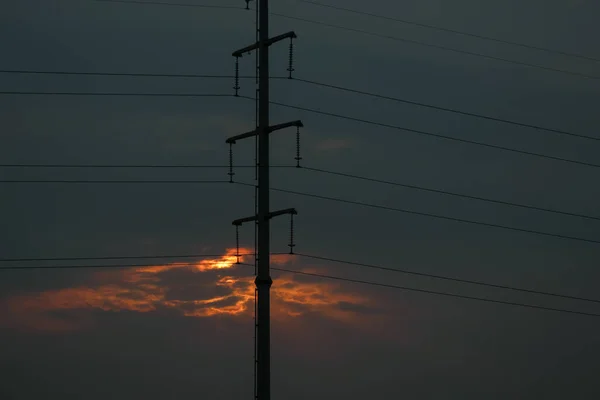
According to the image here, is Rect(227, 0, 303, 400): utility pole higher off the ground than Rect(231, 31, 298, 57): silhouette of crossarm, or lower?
lower

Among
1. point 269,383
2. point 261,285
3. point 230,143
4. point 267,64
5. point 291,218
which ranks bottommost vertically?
point 269,383

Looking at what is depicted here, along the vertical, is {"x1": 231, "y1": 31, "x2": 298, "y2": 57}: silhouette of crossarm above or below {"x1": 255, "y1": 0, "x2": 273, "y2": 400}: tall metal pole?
above

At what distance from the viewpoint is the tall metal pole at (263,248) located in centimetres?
5475

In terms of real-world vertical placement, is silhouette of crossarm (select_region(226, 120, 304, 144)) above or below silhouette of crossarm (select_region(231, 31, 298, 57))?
below

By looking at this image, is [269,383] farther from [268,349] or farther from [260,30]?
[260,30]

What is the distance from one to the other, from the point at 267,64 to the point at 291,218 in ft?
31.0

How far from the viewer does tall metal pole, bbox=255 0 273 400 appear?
54750 millimetres

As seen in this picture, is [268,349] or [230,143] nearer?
[268,349]

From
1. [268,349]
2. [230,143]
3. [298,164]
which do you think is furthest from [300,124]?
[268,349]

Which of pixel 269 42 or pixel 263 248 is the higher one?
pixel 269 42

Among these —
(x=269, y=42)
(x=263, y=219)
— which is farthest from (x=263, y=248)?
(x=269, y=42)

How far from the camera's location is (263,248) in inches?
2194

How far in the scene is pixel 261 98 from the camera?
57688 millimetres

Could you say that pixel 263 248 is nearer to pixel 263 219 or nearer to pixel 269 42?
pixel 263 219
